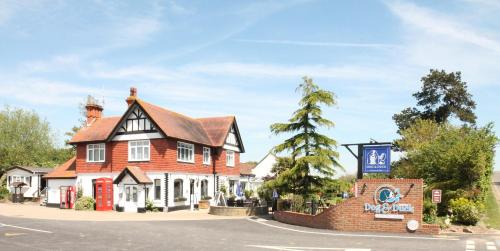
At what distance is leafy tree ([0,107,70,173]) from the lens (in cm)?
6531

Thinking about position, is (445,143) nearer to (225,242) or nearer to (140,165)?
(225,242)

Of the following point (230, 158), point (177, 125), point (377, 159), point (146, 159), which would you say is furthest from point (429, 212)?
point (230, 158)

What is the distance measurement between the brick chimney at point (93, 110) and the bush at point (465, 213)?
33.3m

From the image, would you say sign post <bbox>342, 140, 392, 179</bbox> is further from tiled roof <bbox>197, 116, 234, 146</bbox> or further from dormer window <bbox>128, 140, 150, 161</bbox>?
tiled roof <bbox>197, 116, 234, 146</bbox>

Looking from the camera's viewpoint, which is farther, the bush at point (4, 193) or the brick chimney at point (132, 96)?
the bush at point (4, 193)

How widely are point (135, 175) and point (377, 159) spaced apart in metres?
19.1

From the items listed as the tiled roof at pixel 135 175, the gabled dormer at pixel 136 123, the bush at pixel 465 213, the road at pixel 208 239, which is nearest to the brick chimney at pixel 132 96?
the gabled dormer at pixel 136 123

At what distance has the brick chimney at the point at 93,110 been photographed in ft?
146

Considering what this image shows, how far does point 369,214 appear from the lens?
21938mm

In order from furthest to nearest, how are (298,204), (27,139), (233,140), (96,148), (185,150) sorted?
(27,139) → (233,140) → (96,148) → (185,150) → (298,204)

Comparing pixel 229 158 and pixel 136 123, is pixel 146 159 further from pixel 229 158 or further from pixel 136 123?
pixel 229 158

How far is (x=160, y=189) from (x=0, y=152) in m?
42.3

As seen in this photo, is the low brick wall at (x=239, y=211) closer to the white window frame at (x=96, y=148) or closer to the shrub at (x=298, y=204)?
the shrub at (x=298, y=204)

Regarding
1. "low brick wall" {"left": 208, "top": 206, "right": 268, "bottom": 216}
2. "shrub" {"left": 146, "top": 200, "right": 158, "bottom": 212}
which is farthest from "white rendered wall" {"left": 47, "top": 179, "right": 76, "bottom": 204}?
"low brick wall" {"left": 208, "top": 206, "right": 268, "bottom": 216}
